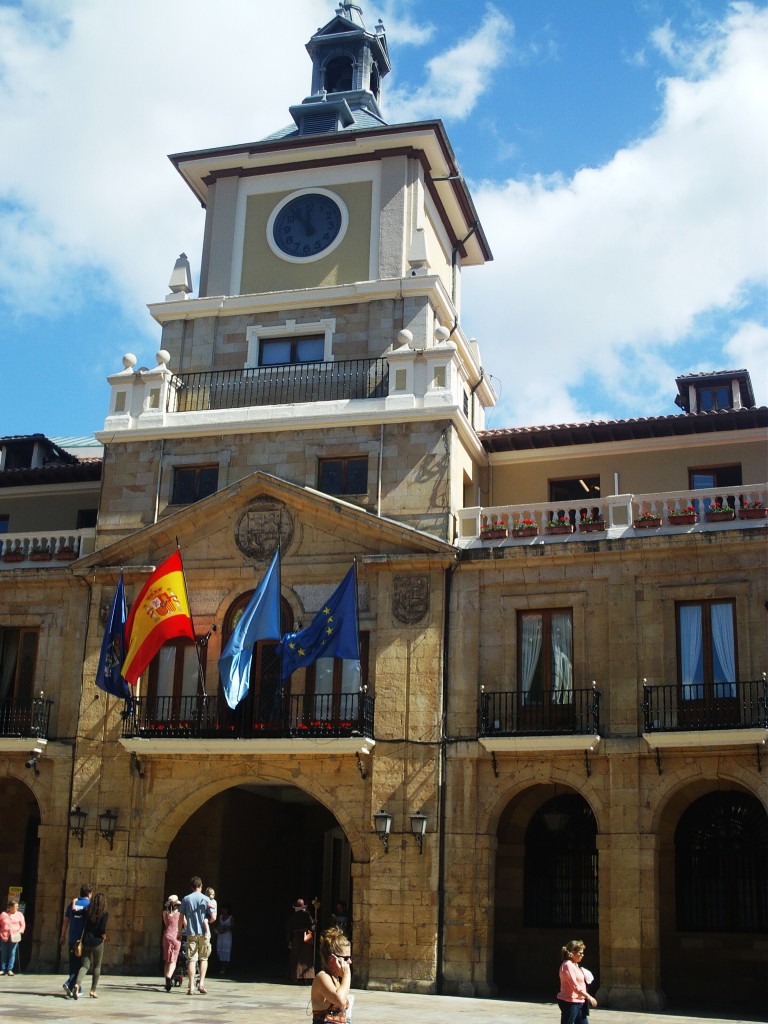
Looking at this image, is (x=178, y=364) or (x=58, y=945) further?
(x=178, y=364)

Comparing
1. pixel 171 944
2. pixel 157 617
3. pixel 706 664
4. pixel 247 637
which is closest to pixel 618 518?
pixel 706 664

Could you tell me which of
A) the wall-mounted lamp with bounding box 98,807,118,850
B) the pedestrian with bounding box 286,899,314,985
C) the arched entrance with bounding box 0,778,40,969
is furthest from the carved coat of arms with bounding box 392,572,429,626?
the arched entrance with bounding box 0,778,40,969

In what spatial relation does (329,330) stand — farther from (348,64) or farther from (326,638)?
(348,64)

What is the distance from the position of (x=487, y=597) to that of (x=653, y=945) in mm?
7193

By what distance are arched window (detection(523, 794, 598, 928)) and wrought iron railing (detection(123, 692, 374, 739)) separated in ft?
14.8

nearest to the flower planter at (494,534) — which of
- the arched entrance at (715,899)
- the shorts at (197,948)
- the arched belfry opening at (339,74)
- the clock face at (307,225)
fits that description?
the arched entrance at (715,899)

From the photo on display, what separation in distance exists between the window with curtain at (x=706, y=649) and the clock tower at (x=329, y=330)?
16.9 feet

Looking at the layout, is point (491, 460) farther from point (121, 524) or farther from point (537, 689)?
point (121, 524)

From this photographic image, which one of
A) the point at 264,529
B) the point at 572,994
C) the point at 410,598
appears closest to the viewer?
the point at 572,994

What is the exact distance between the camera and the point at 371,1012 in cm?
1992

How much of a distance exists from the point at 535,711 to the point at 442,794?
7.84 feet

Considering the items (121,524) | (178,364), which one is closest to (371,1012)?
(121,524)

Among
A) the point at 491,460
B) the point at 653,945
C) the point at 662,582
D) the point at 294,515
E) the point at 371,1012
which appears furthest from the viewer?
the point at 491,460

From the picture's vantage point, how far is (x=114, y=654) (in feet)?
84.9
